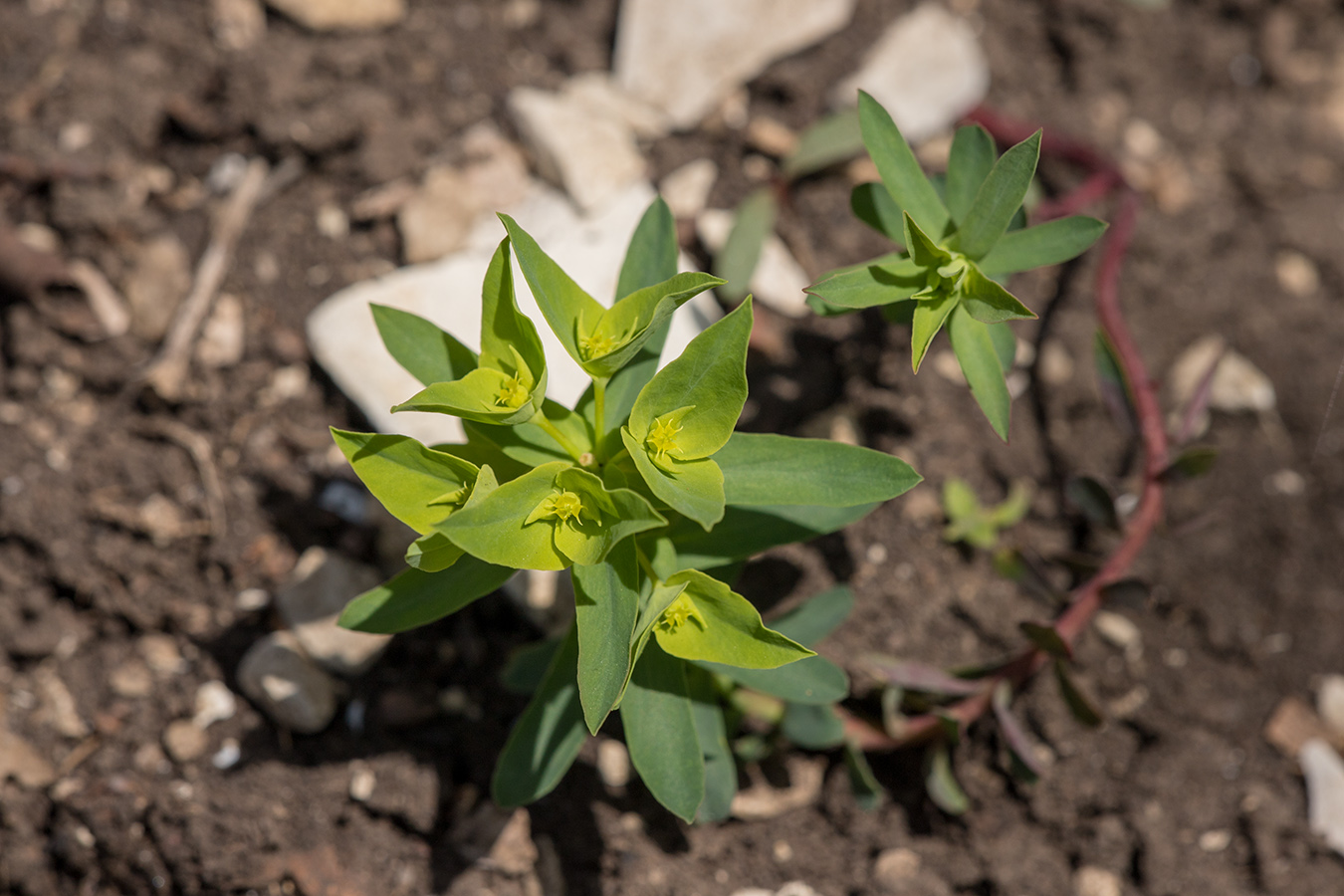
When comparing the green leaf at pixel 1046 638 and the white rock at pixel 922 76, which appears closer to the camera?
the green leaf at pixel 1046 638

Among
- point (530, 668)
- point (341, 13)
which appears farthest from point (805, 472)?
point (341, 13)

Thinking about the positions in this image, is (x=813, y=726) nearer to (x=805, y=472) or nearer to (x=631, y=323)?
(x=805, y=472)

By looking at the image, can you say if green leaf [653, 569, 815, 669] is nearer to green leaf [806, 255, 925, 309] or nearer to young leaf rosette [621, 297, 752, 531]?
young leaf rosette [621, 297, 752, 531]

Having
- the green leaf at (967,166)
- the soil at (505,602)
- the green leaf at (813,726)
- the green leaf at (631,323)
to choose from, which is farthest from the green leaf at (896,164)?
the green leaf at (813,726)

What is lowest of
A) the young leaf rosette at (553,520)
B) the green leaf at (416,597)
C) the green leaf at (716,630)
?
the green leaf at (716,630)

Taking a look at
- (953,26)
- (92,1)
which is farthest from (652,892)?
(92,1)

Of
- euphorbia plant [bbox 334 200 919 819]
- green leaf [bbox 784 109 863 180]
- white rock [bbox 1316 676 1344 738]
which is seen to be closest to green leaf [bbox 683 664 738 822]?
euphorbia plant [bbox 334 200 919 819]

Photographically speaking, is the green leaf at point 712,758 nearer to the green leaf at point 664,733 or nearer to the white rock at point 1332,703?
the green leaf at point 664,733
